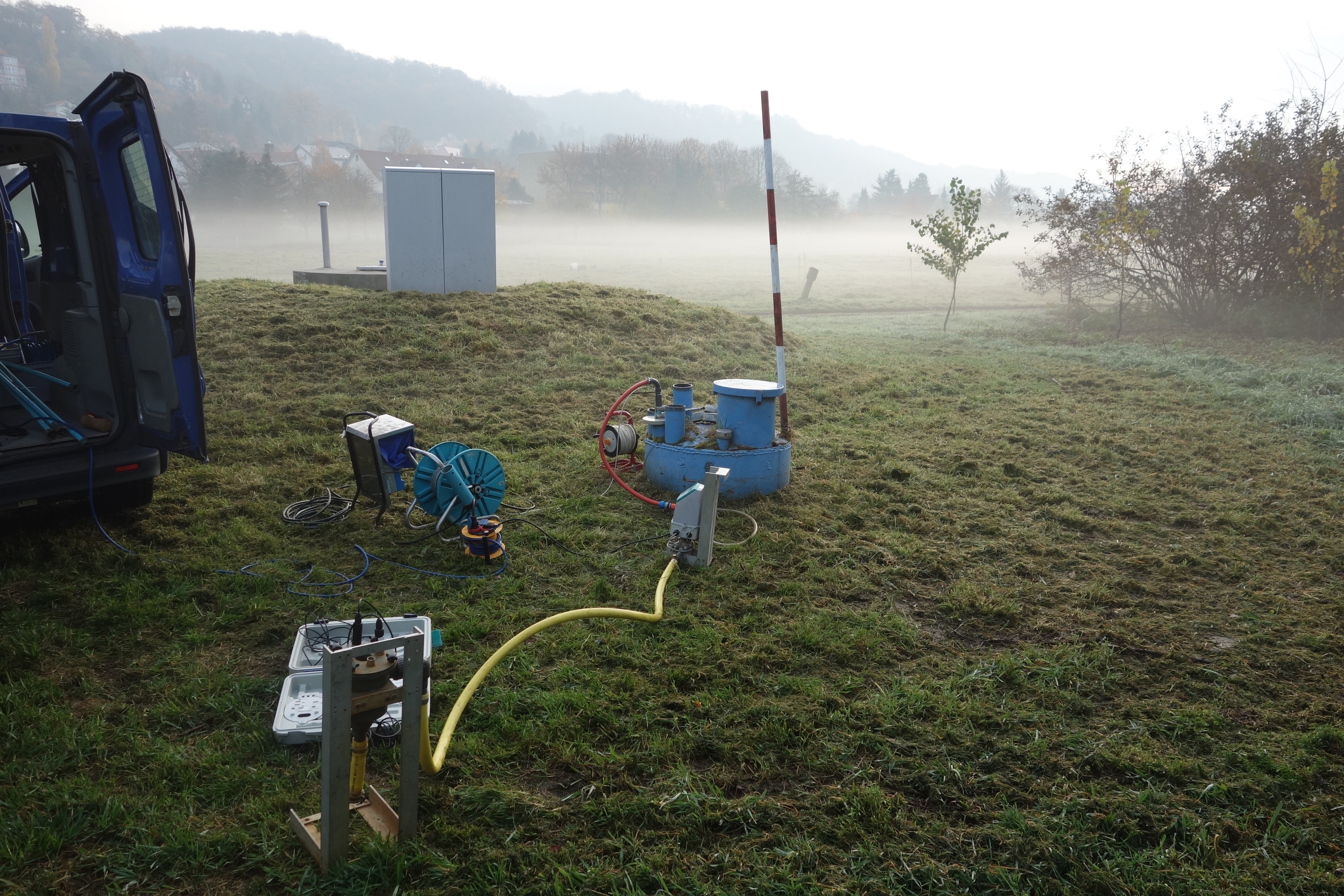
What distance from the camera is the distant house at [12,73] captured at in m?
73.8

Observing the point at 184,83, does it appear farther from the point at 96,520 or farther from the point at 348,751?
the point at 348,751

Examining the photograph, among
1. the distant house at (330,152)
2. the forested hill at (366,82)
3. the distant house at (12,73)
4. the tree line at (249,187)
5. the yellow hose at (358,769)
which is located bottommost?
the yellow hose at (358,769)

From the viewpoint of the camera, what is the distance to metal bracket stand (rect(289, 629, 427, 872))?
6.18 feet

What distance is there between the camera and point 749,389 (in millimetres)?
4926

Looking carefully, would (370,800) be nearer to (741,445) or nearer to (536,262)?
(741,445)

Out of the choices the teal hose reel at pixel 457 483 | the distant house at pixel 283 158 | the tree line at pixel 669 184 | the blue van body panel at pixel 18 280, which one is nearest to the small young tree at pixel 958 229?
the teal hose reel at pixel 457 483

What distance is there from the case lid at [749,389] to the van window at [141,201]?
3.10 m

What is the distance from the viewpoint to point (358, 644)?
2.01m

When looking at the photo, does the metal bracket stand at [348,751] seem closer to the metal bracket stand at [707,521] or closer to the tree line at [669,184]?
the metal bracket stand at [707,521]

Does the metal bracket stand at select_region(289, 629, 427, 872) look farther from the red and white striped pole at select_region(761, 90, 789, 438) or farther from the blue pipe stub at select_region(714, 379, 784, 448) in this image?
the red and white striped pole at select_region(761, 90, 789, 438)

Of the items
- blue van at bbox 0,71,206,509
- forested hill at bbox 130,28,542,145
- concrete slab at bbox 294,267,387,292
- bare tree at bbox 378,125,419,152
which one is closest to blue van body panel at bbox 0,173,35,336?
blue van at bbox 0,71,206,509

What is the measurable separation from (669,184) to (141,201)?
2637 inches

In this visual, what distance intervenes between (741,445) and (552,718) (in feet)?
8.66

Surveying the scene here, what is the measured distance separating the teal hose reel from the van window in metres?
1.65
